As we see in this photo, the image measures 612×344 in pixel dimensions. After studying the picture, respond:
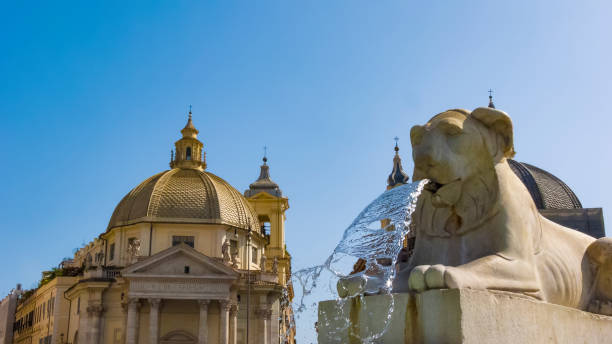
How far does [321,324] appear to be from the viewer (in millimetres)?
5395

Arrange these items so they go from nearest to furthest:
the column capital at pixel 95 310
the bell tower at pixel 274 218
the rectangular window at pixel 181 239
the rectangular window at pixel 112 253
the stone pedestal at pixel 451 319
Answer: the stone pedestal at pixel 451 319
the column capital at pixel 95 310
the rectangular window at pixel 181 239
the rectangular window at pixel 112 253
the bell tower at pixel 274 218

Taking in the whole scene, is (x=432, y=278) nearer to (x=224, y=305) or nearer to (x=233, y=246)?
(x=224, y=305)

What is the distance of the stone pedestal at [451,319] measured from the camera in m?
4.47

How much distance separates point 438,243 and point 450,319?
1114 mm

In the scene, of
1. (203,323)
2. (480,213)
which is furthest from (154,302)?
(480,213)

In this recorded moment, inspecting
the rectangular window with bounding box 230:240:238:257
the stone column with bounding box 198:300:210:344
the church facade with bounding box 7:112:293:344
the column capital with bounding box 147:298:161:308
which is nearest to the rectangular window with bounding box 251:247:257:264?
the church facade with bounding box 7:112:293:344

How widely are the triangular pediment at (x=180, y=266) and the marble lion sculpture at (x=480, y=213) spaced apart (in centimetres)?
4455

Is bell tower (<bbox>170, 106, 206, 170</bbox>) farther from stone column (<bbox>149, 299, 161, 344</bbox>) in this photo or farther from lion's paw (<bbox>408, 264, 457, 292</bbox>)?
lion's paw (<bbox>408, 264, 457, 292</bbox>)

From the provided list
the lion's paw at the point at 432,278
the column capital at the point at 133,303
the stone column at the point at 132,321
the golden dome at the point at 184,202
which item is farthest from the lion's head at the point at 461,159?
the golden dome at the point at 184,202

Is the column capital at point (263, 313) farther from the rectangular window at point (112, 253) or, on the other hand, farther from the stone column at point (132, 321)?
the rectangular window at point (112, 253)

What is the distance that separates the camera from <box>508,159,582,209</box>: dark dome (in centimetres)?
3067

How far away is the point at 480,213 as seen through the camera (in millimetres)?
5277

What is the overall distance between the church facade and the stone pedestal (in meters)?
44.7

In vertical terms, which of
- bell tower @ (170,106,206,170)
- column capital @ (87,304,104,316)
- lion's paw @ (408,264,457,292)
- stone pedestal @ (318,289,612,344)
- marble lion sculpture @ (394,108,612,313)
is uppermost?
bell tower @ (170,106,206,170)
